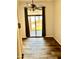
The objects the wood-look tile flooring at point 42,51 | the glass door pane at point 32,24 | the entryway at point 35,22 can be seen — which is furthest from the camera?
the glass door pane at point 32,24

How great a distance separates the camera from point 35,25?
11.7 metres

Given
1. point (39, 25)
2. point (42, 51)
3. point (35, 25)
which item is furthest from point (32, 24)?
point (42, 51)

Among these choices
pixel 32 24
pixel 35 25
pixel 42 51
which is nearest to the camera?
pixel 42 51

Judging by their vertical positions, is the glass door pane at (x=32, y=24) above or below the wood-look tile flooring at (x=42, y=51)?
above

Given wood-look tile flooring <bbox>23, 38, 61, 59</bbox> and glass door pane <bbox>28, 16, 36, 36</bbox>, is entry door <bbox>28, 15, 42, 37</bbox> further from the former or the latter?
wood-look tile flooring <bbox>23, 38, 61, 59</bbox>

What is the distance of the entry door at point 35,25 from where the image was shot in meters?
11.5

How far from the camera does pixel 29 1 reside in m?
11.1

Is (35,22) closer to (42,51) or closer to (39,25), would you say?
(39,25)

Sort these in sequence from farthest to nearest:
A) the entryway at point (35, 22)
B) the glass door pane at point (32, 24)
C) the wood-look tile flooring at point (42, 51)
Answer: the glass door pane at point (32, 24) → the entryway at point (35, 22) → the wood-look tile flooring at point (42, 51)

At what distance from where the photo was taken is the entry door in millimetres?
11539

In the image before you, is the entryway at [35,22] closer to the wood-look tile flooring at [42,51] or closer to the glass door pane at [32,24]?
the glass door pane at [32,24]

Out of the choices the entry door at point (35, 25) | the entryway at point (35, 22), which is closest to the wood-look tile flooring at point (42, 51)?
the entryway at point (35, 22)
